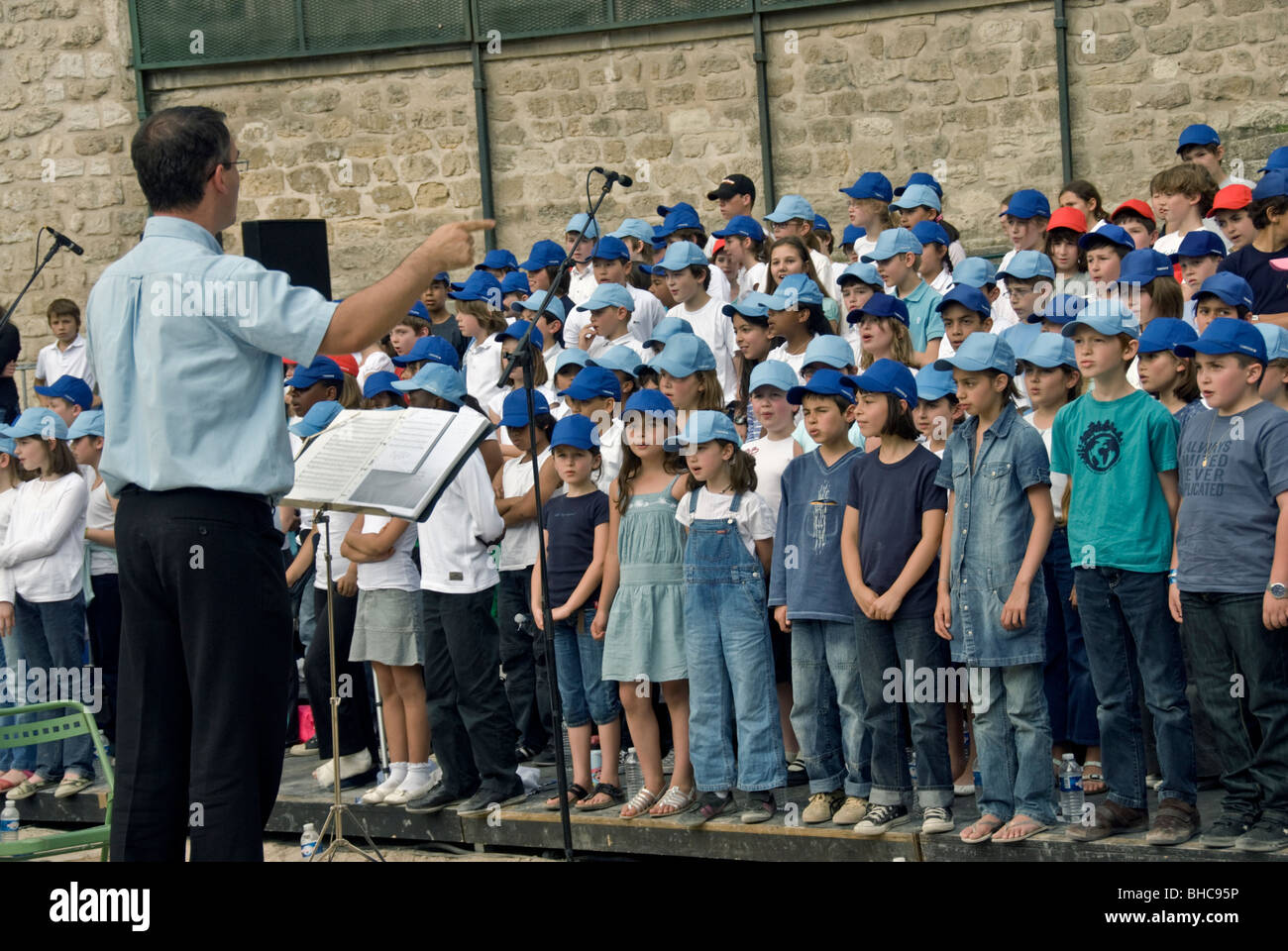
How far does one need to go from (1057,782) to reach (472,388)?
4.96 meters

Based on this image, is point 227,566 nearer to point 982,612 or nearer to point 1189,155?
point 982,612

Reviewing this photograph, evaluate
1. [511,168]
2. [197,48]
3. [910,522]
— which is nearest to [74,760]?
[910,522]

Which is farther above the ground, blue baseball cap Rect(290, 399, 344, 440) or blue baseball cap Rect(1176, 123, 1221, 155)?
blue baseball cap Rect(1176, 123, 1221, 155)

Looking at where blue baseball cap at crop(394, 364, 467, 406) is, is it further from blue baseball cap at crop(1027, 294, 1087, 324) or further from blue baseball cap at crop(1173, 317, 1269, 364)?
blue baseball cap at crop(1173, 317, 1269, 364)

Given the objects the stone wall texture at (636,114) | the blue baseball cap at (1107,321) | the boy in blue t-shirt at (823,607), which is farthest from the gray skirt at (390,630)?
the stone wall texture at (636,114)

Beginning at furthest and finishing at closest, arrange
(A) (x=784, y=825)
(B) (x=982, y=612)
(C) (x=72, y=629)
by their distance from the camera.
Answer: (C) (x=72, y=629) < (A) (x=784, y=825) < (B) (x=982, y=612)

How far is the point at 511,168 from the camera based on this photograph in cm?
1681

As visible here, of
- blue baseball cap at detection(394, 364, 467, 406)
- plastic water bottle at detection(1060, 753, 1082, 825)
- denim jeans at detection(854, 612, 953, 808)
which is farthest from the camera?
blue baseball cap at detection(394, 364, 467, 406)

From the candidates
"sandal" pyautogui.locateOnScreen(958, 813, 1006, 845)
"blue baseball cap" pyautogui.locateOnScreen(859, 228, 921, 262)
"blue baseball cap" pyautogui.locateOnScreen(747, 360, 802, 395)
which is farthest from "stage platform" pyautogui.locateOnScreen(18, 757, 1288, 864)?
"blue baseball cap" pyautogui.locateOnScreen(859, 228, 921, 262)

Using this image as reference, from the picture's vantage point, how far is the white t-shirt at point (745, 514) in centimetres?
755

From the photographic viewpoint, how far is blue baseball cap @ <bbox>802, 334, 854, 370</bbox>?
798 centimetres

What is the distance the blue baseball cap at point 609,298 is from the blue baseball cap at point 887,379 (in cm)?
309

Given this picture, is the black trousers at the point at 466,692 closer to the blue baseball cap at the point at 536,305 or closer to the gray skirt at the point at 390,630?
the gray skirt at the point at 390,630

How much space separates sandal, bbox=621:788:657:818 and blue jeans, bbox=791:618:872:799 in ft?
2.52
